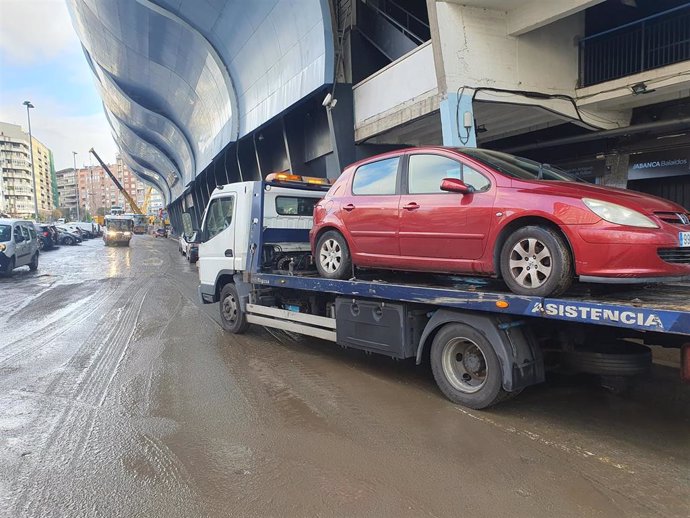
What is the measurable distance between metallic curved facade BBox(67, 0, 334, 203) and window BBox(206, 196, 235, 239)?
6.24 meters

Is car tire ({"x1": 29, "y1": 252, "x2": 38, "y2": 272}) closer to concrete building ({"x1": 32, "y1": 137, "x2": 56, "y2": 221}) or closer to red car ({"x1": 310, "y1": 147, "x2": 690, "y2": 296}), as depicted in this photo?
red car ({"x1": 310, "y1": 147, "x2": 690, "y2": 296})

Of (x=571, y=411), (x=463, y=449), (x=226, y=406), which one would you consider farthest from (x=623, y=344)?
(x=226, y=406)

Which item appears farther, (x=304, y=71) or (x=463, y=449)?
(x=304, y=71)

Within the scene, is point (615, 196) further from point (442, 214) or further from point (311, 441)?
point (311, 441)

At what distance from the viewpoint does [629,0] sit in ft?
30.2

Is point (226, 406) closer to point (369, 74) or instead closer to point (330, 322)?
point (330, 322)

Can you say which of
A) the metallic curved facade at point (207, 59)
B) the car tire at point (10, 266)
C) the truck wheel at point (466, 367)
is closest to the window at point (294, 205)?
the truck wheel at point (466, 367)

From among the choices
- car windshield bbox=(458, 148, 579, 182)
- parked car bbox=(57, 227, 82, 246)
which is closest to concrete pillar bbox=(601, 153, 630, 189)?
car windshield bbox=(458, 148, 579, 182)

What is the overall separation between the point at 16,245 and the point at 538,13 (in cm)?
1814

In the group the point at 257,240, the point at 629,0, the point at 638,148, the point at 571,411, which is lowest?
the point at 571,411

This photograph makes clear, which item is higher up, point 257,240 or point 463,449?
A: point 257,240

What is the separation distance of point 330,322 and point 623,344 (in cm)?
320

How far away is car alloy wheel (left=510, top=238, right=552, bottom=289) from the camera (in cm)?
405

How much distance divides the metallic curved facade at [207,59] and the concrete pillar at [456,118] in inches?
198
